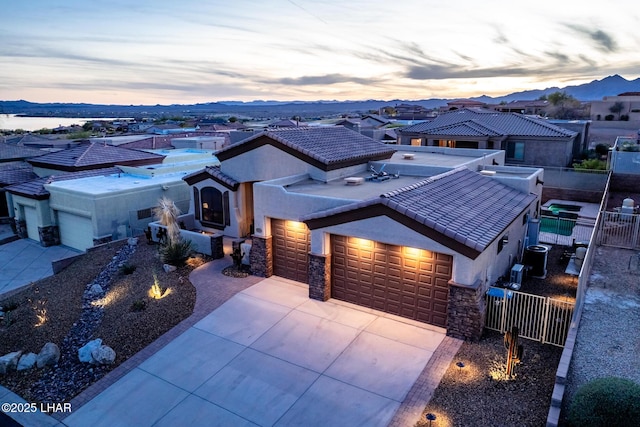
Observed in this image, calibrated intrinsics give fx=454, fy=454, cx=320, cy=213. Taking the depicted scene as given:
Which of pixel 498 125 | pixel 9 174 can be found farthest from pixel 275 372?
pixel 498 125

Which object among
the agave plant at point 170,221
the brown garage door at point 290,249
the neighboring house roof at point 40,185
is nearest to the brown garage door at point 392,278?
the brown garage door at point 290,249

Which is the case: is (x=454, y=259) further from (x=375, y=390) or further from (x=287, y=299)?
(x=287, y=299)

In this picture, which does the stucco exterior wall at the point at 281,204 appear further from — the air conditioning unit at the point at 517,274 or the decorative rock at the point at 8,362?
Answer: the decorative rock at the point at 8,362

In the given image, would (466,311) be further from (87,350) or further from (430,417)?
(87,350)

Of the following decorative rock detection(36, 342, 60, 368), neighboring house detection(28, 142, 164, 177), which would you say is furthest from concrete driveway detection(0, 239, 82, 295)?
decorative rock detection(36, 342, 60, 368)

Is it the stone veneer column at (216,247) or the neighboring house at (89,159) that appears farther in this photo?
the neighboring house at (89,159)

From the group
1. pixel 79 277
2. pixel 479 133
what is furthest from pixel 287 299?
pixel 479 133
